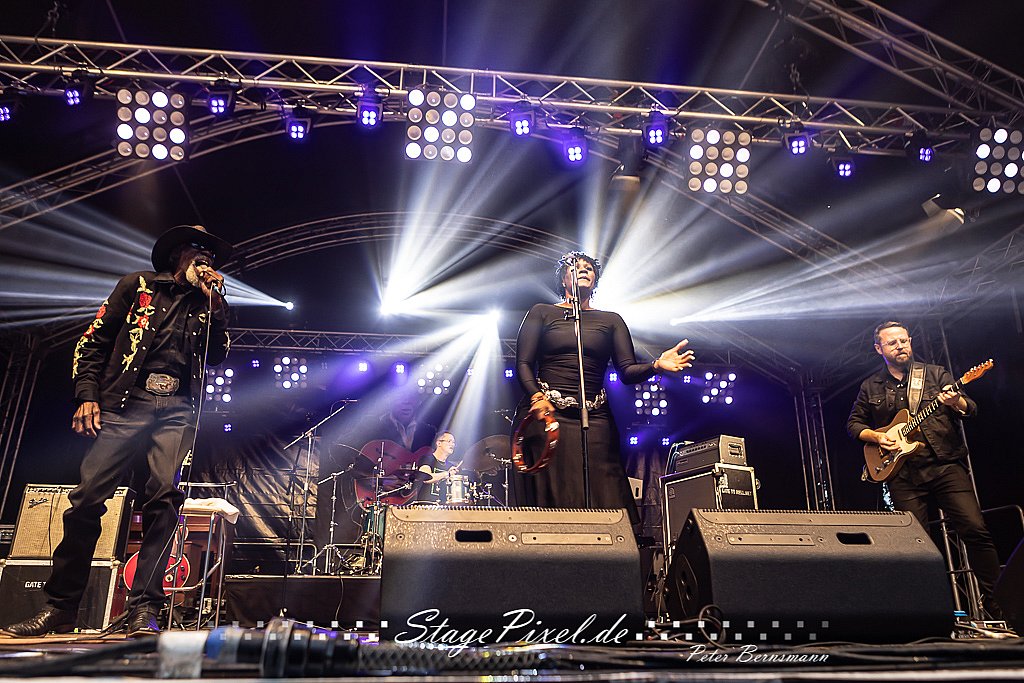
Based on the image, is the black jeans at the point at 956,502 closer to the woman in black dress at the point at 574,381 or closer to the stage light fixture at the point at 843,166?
the woman in black dress at the point at 574,381

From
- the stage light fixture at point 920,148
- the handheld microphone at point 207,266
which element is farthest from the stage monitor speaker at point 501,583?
the stage light fixture at point 920,148

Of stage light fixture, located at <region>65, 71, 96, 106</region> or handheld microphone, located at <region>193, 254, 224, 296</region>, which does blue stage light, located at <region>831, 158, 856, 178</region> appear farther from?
stage light fixture, located at <region>65, 71, 96, 106</region>

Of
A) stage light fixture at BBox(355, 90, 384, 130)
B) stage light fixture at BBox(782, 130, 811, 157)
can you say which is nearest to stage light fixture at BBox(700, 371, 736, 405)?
stage light fixture at BBox(782, 130, 811, 157)

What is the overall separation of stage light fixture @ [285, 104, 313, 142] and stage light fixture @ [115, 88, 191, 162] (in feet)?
2.99

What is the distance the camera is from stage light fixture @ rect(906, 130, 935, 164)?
6.91m

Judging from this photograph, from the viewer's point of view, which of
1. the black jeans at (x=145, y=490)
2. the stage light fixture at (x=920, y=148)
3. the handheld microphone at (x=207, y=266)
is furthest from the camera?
the stage light fixture at (x=920, y=148)

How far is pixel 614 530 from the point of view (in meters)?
2.39

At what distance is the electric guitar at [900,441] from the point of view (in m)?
5.00

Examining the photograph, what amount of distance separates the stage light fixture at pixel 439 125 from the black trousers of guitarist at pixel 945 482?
4.34 metres

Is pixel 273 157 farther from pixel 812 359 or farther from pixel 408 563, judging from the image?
pixel 812 359

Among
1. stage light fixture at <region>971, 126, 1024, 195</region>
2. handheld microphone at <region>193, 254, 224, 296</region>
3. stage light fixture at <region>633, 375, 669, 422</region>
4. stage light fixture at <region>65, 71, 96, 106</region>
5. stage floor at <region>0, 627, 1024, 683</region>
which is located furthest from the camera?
stage light fixture at <region>633, 375, 669, 422</region>

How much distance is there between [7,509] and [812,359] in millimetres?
11761

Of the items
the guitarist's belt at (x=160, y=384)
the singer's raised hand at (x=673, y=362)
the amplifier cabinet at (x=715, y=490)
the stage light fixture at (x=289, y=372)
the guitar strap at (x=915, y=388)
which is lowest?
the amplifier cabinet at (x=715, y=490)

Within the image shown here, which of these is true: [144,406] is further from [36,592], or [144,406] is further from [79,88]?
[79,88]
